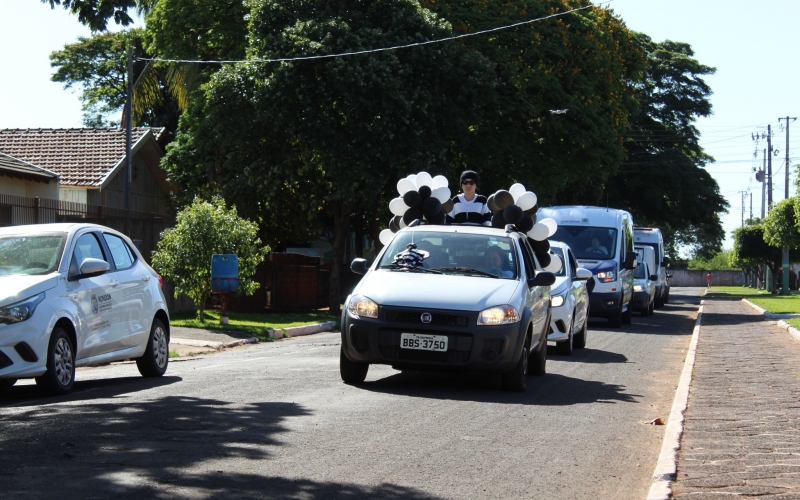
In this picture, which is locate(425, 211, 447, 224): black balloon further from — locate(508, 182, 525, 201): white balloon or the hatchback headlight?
the hatchback headlight

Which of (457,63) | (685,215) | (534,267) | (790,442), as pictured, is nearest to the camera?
(790,442)

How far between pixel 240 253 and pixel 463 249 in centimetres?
1308

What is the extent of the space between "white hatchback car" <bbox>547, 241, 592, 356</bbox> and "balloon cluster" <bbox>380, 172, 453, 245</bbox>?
88.1 inches

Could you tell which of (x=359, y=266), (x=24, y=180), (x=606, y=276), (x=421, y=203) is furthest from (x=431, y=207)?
(x=24, y=180)

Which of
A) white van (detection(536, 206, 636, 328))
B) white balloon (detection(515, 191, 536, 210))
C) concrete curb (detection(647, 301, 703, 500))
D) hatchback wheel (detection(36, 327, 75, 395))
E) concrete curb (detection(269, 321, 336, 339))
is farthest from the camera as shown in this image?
white van (detection(536, 206, 636, 328))

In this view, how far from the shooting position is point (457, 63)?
30.5m

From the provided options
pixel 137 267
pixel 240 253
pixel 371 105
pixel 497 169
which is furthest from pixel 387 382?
pixel 497 169

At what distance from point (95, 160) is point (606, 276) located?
77.0 feet

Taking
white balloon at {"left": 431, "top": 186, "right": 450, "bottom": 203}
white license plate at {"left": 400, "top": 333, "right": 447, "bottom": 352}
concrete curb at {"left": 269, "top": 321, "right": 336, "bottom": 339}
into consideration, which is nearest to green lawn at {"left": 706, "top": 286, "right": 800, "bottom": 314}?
concrete curb at {"left": 269, "top": 321, "right": 336, "bottom": 339}

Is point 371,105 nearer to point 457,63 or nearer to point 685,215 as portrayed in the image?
point 457,63

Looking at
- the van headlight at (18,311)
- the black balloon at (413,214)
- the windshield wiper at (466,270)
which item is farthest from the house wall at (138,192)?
the van headlight at (18,311)

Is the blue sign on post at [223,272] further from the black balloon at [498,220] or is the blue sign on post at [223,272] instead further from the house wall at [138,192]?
the house wall at [138,192]

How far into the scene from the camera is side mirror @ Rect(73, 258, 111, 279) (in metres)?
10.3

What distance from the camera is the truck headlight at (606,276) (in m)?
24.0
